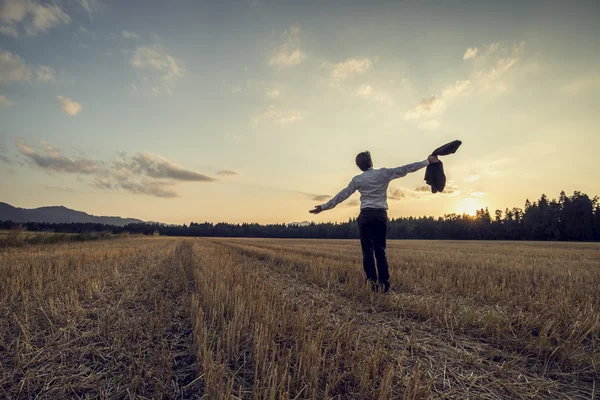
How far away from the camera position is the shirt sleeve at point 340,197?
17.9 ft

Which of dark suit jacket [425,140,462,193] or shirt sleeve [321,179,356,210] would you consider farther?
shirt sleeve [321,179,356,210]

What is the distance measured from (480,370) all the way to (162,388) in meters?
2.67

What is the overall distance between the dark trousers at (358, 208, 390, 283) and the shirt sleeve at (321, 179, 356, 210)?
0.54 m

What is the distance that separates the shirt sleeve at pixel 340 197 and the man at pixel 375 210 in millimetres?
159

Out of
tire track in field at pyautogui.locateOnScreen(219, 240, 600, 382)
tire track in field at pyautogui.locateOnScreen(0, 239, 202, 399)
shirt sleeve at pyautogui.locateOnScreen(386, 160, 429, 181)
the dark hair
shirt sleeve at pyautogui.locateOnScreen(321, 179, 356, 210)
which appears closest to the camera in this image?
tire track in field at pyautogui.locateOnScreen(0, 239, 202, 399)

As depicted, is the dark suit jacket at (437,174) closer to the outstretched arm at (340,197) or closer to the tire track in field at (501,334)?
the outstretched arm at (340,197)

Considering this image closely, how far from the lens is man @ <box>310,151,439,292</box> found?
5012 mm

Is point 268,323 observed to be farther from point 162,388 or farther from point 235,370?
point 162,388

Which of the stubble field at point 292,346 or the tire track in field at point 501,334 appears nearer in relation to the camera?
the stubble field at point 292,346

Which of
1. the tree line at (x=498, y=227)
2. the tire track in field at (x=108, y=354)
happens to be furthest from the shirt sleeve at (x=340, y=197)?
the tree line at (x=498, y=227)

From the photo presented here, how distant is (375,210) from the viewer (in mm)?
5051

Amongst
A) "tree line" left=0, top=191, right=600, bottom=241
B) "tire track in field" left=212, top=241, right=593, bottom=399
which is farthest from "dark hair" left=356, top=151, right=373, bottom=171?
"tree line" left=0, top=191, right=600, bottom=241

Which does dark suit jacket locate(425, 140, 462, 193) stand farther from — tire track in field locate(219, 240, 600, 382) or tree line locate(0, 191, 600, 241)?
tree line locate(0, 191, 600, 241)

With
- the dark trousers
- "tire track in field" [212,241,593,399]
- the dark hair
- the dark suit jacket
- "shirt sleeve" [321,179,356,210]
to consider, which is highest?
the dark hair
